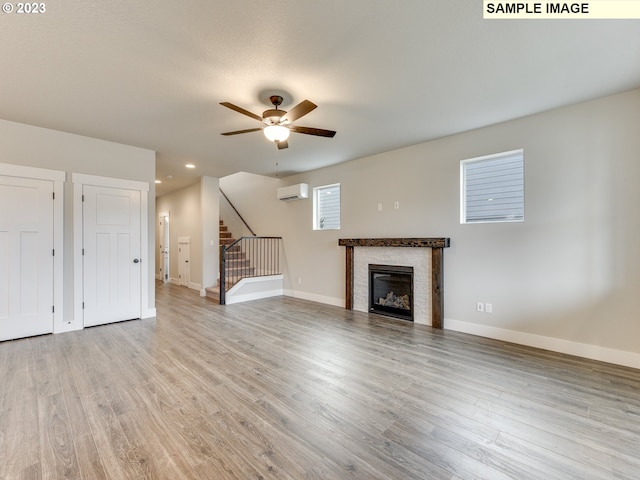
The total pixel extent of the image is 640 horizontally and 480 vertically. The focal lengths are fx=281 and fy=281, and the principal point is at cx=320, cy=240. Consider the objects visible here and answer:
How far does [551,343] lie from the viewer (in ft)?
10.8

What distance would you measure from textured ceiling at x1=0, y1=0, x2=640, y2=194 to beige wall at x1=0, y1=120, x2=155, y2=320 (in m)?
0.25

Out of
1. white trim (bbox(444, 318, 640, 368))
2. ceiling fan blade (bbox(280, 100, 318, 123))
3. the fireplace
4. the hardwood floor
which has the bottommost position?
the hardwood floor

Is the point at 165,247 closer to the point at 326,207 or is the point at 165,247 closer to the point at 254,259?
the point at 254,259

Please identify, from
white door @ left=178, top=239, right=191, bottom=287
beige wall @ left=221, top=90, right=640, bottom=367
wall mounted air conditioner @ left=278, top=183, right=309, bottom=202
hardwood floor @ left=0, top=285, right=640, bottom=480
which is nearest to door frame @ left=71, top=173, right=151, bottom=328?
hardwood floor @ left=0, top=285, right=640, bottom=480

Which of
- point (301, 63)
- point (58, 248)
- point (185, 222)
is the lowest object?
point (58, 248)

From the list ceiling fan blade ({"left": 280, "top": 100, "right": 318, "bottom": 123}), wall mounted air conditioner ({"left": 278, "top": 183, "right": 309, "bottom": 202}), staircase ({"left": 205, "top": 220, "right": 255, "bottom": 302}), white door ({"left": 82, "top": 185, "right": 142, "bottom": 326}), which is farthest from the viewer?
staircase ({"left": 205, "top": 220, "right": 255, "bottom": 302})

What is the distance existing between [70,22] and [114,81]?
73 centimetres

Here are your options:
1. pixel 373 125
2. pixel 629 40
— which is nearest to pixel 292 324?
pixel 373 125

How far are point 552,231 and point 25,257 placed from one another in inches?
261

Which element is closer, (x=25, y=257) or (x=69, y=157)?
(x=25, y=257)

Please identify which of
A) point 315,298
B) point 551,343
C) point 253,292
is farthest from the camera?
point 253,292

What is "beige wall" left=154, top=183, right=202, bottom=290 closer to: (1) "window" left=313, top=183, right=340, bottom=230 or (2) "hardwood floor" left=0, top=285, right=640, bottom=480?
(1) "window" left=313, top=183, right=340, bottom=230

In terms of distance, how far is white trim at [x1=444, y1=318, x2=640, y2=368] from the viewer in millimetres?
2908

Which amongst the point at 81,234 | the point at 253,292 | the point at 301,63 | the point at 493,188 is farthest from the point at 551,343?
the point at 81,234
